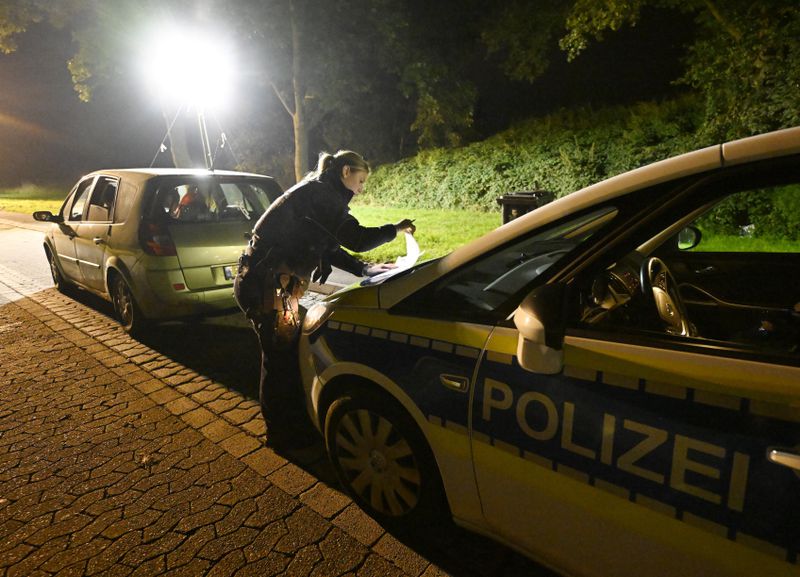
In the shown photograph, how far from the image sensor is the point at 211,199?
197 inches

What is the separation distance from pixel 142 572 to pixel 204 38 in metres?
18.8

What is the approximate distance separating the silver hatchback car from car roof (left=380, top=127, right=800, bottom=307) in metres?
3.04

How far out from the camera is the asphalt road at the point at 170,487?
6.95 feet

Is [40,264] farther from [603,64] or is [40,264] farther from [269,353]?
Answer: [603,64]

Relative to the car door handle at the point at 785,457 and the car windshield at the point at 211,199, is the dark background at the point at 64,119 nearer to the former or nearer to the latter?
the car windshield at the point at 211,199

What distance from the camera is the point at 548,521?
158 centimetres

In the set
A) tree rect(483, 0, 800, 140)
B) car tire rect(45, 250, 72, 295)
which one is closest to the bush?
tree rect(483, 0, 800, 140)

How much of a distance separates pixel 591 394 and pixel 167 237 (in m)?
4.14

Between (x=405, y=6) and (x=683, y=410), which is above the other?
(x=405, y=6)

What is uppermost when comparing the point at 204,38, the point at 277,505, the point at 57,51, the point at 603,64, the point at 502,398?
the point at 57,51

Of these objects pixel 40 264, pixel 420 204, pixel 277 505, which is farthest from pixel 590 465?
pixel 420 204

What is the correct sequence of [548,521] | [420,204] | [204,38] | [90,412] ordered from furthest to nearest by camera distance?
[204,38] → [420,204] → [90,412] → [548,521]

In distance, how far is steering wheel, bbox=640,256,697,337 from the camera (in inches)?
71.0

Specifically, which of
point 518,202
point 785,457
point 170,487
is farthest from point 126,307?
point 785,457
